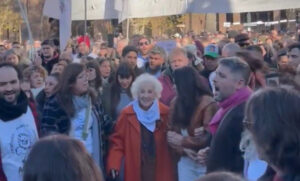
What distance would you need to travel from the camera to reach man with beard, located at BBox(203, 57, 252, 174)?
548 centimetres

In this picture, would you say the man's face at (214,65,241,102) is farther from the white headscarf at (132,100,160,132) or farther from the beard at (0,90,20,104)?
the white headscarf at (132,100,160,132)

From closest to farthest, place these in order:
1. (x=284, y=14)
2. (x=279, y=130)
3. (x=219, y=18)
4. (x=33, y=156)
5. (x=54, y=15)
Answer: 1. (x=33, y=156)
2. (x=279, y=130)
3. (x=54, y=15)
4. (x=219, y=18)
5. (x=284, y=14)

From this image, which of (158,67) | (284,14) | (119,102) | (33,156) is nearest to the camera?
(33,156)

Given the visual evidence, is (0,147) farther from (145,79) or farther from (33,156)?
(33,156)

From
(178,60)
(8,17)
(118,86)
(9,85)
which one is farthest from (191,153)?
(8,17)

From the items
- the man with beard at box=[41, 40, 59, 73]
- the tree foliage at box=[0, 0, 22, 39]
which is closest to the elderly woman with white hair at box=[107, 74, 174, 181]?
the man with beard at box=[41, 40, 59, 73]

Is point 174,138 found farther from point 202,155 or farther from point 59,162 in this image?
point 59,162

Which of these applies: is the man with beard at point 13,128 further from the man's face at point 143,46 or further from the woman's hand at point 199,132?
the man's face at point 143,46

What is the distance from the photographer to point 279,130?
3.56m

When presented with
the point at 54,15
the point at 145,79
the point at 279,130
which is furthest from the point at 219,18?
the point at 279,130

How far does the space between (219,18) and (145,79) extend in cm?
3147

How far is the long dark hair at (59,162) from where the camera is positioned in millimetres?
3088

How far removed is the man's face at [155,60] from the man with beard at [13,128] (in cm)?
465

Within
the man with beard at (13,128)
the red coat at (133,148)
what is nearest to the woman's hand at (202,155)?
the red coat at (133,148)
